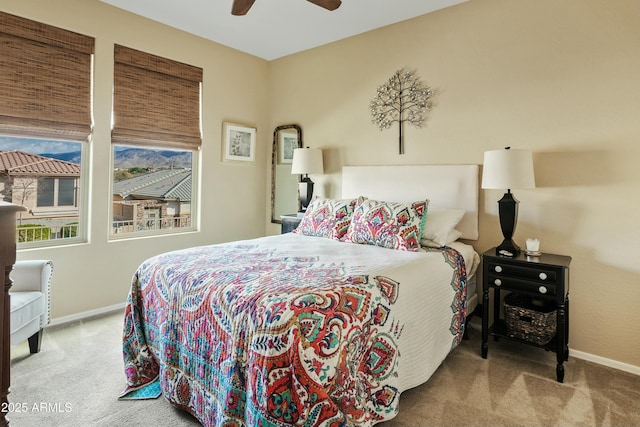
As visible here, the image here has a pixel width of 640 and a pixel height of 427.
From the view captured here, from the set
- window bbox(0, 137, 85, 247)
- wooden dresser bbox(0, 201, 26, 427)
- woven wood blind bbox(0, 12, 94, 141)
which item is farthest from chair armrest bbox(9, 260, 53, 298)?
wooden dresser bbox(0, 201, 26, 427)

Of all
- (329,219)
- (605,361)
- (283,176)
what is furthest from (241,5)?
(605,361)

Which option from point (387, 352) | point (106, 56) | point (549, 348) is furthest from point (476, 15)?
point (106, 56)

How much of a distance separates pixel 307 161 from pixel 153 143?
5.10 ft

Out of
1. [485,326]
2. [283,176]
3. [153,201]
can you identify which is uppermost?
[283,176]

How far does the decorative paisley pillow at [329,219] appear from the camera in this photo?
3051 millimetres

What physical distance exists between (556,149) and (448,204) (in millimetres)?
872

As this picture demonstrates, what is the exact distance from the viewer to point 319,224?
3158mm

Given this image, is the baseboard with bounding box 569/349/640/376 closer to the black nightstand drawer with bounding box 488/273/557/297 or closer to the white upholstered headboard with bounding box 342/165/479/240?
the black nightstand drawer with bounding box 488/273/557/297

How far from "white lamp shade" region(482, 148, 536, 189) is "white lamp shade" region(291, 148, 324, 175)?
1862 mm

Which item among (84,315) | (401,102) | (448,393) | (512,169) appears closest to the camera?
(448,393)

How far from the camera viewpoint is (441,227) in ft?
9.28

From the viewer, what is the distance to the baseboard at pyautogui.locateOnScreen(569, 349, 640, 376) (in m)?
2.44

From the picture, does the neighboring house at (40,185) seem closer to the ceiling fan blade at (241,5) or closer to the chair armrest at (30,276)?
the chair armrest at (30,276)

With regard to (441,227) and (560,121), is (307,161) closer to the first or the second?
(441,227)
